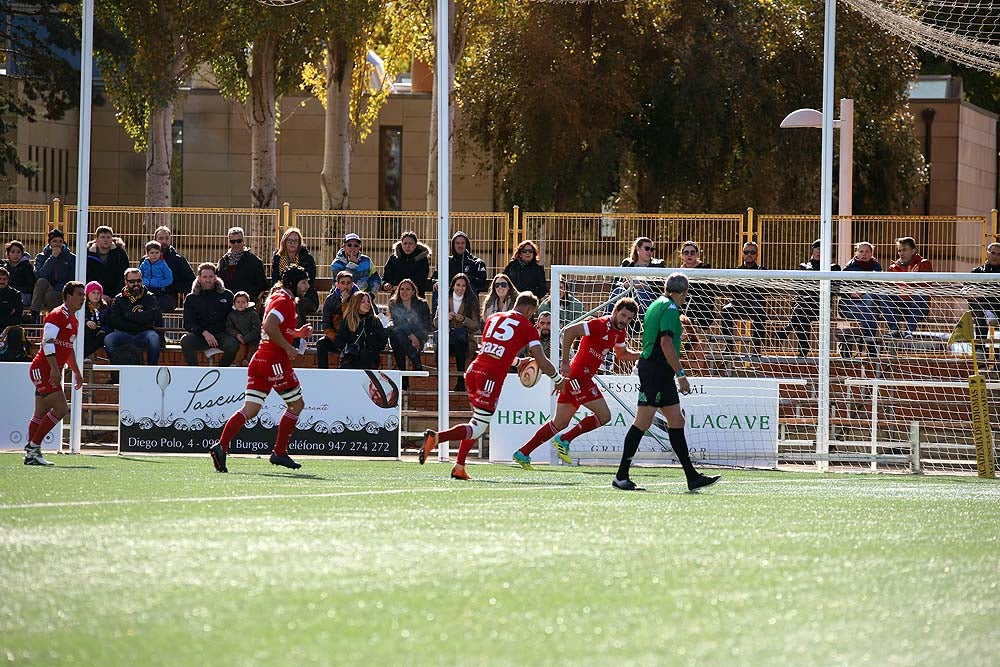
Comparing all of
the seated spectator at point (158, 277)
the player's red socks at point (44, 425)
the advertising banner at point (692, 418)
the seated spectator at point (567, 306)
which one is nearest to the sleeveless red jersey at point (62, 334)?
the player's red socks at point (44, 425)

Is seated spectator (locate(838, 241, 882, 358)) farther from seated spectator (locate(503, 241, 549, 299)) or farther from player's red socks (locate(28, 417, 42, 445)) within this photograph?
player's red socks (locate(28, 417, 42, 445))

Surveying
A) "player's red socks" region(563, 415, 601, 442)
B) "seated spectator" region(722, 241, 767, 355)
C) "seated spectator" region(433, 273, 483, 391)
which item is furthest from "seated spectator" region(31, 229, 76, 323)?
"seated spectator" region(722, 241, 767, 355)

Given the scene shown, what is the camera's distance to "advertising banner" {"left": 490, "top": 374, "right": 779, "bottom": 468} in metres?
16.1

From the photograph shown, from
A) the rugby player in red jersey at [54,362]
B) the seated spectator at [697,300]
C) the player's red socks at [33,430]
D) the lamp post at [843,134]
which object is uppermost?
the lamp post at [843,134]

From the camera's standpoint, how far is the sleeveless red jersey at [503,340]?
12.7m

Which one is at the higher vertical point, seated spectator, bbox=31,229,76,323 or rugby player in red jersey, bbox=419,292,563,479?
seated spectator, bbox=31,229,76,323

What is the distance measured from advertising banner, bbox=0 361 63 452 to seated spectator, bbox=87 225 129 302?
86.1 inches

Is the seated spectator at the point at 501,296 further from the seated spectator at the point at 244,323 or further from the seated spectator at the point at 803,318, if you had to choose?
the seated spectator at the point at 803,318

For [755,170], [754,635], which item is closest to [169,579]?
[754,635]

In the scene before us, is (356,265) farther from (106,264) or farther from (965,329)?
(965,329)

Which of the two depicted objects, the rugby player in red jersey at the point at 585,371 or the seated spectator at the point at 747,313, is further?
the seated spectator at the point at 747,313

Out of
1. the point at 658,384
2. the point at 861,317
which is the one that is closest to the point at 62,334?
the point at 658,384

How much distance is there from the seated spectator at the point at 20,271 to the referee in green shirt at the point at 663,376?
35.9ft

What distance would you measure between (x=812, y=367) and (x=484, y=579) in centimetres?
1213
